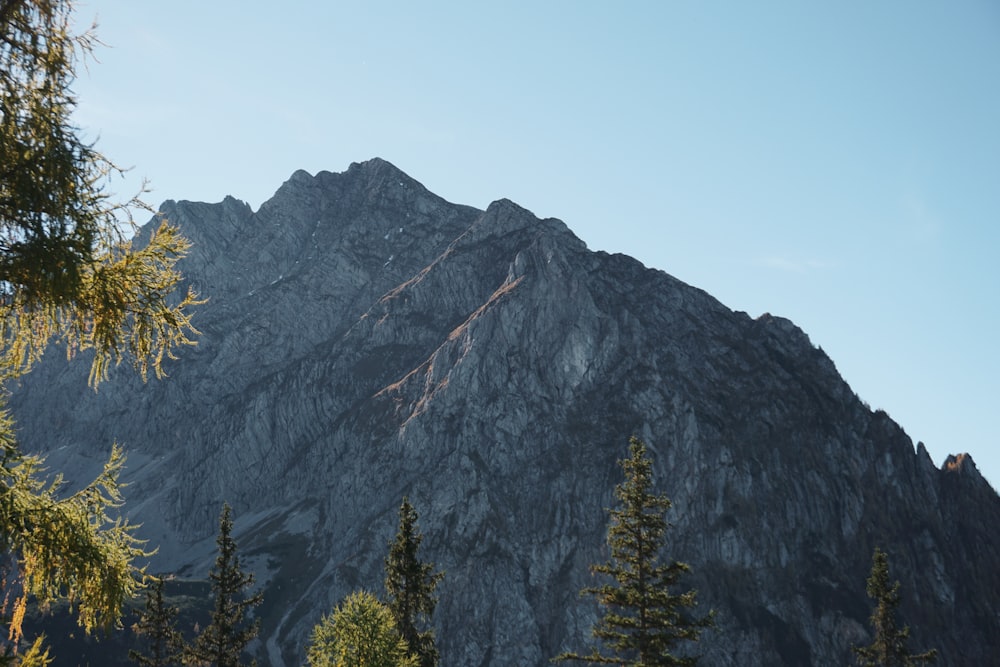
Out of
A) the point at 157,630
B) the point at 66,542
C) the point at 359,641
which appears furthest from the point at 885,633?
the point at 66,542

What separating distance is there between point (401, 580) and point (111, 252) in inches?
1505

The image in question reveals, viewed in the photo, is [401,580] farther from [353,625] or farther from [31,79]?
[31,79]

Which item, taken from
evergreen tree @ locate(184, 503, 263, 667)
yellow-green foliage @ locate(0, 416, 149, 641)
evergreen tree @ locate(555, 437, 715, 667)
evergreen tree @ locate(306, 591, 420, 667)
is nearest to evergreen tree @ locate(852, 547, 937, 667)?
evergreen tree @ locate(555, 437, 715, 667)

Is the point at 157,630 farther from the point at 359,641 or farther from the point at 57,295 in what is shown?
the point at 57,295

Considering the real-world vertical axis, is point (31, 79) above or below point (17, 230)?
above

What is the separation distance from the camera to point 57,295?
8.33 m

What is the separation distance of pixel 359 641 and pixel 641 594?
1166 centimetres

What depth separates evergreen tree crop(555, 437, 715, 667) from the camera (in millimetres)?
28297

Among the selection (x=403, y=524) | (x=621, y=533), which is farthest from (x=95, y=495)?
(x=403, y=524)

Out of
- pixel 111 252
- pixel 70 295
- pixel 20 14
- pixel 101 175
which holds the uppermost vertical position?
pixel 20 14

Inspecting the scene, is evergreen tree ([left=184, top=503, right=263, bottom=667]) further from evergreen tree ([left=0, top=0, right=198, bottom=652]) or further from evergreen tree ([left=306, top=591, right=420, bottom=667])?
evergreen tree ([left=0, top=0, right=198, bottom=652])

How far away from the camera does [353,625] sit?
107ft

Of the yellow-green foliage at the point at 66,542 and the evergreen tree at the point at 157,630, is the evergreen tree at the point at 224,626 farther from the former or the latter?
the yellow-green foliage at the point at 66,542

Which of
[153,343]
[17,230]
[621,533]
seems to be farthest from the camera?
[621,533]
